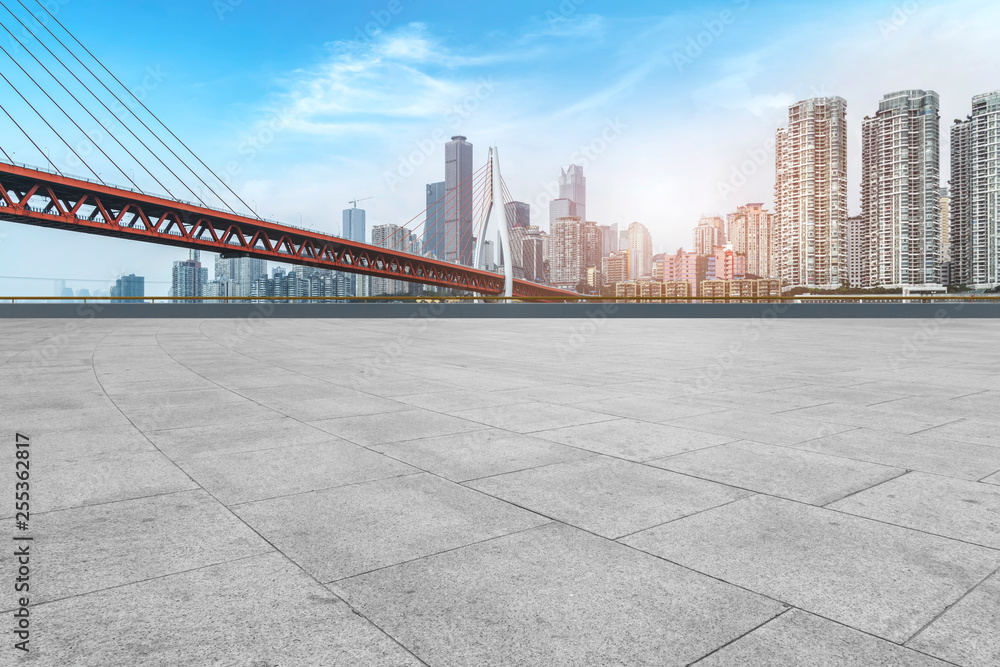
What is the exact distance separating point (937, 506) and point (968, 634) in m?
1.49

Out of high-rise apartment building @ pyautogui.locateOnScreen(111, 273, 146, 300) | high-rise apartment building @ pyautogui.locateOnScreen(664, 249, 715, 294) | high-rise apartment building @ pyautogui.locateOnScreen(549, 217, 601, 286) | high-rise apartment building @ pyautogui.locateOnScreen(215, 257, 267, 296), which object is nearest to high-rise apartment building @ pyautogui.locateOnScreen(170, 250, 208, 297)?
high-rise apartment building @ pyautogui.locateOnScreen(215, 257, 267, 296)

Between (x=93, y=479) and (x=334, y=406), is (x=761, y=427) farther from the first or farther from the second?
(x=93, y=479)

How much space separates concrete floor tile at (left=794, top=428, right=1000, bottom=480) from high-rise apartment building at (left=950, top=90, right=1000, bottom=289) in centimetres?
9379

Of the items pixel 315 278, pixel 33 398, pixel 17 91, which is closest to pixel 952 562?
pixel 33 398

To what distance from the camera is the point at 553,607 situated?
2305 millimetres

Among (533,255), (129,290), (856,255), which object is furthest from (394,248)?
(856,255)

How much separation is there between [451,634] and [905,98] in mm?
120728

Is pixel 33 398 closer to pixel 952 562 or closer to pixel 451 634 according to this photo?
pixel 451 634

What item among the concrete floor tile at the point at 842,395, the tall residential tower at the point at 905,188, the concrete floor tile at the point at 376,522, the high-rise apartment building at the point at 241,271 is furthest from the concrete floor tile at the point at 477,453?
the tall residential tower at the point at 905,188

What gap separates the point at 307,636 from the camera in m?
2.12

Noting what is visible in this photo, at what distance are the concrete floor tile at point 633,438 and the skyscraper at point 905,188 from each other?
344 feet

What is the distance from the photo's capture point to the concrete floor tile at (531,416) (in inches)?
219

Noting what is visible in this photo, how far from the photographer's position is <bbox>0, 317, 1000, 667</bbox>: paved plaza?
6.90 feet

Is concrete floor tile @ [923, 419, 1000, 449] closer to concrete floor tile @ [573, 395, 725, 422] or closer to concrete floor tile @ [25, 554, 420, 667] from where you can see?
concrete floor tile @ [573, 395, 725, 422]
